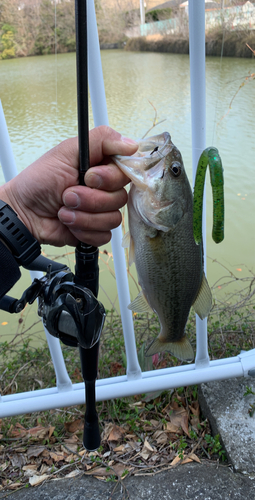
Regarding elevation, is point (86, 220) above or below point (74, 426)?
above

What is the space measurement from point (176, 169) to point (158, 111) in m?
5.42

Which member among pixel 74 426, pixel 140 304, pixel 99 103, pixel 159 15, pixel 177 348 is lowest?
pixel 74 426

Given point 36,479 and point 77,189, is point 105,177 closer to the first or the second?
point 77,189

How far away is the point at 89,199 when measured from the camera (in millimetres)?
968

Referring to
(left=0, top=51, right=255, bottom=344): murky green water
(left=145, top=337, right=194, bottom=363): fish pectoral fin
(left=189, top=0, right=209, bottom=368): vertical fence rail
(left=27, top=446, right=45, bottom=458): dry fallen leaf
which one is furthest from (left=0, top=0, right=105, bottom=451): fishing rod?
(left=0, top=51, right=255, bottom=344): murky green water

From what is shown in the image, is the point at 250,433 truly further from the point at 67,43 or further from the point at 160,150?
the point at 67,43

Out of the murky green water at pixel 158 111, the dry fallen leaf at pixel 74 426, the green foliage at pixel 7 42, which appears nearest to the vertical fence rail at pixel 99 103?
the dry fallen leaf at pixel 74 426

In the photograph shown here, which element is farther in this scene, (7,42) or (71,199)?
(7,42)

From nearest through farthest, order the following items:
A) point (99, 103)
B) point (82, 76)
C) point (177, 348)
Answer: point (82, 76)
point (177, 348)
point (99, 103)

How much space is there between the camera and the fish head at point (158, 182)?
909 mm

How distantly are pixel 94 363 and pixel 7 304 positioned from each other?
37 centimetres

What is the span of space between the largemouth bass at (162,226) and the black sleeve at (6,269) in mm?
333

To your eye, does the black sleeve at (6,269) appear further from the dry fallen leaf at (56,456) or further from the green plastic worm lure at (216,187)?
the dry fallen leaf at (56,456)

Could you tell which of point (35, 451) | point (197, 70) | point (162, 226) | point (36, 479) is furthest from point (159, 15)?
point (36, 479)
